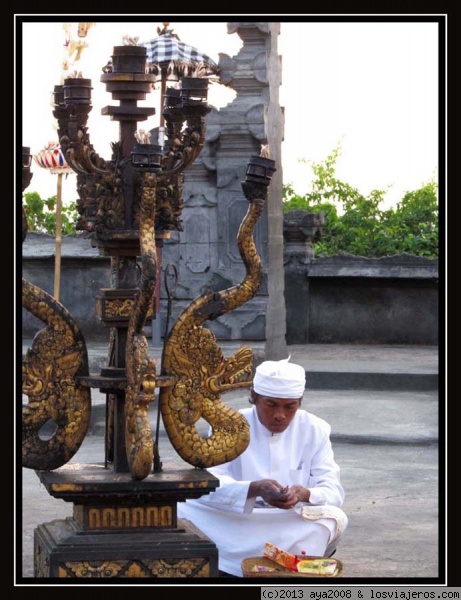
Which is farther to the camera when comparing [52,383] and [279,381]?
[279,381]

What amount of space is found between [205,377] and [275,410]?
0.89m

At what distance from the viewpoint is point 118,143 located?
16.6 ft

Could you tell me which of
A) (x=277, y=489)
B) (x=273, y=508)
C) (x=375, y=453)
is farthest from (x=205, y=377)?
(x=375, y=453)

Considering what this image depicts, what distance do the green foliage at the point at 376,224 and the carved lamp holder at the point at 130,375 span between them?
12.8m

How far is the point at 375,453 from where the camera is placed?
9.86 meters

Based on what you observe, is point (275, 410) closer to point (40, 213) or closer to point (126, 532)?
point (126, 532)

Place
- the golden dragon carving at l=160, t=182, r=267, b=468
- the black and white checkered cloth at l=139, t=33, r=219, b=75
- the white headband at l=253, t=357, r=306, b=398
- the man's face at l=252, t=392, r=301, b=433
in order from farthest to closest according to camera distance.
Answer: the black and white checkered cloth at l=139, t=33, r=219, b=75
the man's face at l=252, t=392, r=301, b=433
the white headband at l=253, t=357, r=306, b=398
the golden dragon carving at l=160, t=182, r=267, b=468

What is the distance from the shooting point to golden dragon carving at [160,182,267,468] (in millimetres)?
4973

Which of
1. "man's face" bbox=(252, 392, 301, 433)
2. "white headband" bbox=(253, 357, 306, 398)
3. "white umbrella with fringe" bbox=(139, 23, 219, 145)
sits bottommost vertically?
"man's face" bbox=(252, 392, 301, 433)

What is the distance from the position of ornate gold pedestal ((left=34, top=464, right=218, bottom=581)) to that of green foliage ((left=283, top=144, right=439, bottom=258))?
509 inches

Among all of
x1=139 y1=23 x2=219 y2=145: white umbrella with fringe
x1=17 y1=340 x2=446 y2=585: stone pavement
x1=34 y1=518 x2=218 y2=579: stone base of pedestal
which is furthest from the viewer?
x1=139 y1=23 x2=219 y2=145: white umbrella with fringe

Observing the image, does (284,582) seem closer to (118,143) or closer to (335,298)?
(118,143)

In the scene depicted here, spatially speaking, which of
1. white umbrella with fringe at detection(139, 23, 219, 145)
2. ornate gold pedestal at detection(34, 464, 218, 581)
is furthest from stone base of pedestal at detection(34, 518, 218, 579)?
white umbrella with fringe at detection(139, 23, 219, 145)

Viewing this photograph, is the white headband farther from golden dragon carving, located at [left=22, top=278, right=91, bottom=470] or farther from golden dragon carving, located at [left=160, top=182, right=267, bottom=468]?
golden dragon carving, located at [left=22, top=278, right=91, bottom=470]
